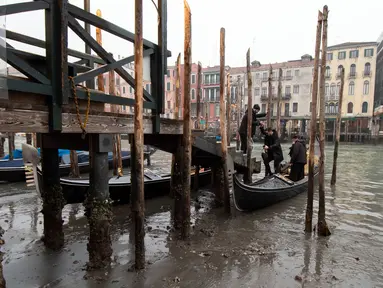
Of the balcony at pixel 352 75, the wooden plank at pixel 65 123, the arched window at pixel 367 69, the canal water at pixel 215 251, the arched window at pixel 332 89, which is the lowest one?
the canal water at pixel 215 251

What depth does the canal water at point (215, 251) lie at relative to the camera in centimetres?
423

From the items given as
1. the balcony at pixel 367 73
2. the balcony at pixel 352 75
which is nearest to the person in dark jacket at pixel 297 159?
the balcony at pixel 352 75

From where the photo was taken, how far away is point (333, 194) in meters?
9.66

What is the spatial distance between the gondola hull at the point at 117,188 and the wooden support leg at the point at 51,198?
1979mm

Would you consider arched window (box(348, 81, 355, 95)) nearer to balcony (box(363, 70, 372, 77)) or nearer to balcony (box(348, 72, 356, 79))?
balcony (box(348, 72, 356, 79))

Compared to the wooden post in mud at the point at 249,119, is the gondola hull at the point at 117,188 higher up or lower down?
lower down

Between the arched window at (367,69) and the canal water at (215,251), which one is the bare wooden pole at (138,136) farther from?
the arched window at (367,69)

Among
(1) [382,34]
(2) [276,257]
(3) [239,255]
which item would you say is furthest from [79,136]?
(1) [382,34]

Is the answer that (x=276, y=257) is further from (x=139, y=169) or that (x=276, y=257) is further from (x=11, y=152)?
(x=11, y=152)

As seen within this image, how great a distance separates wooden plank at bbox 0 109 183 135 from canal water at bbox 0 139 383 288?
2.12 meters

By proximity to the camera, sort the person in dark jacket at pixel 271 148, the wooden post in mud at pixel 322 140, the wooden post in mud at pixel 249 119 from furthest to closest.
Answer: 1. the person in dark jacket at pixel 271 148
2. the wooden post in mud at pixel 249 119
3. the wooden post in mud at pixel 322 140

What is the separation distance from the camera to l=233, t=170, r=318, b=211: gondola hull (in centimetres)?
703

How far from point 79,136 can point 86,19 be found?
184 centimetres

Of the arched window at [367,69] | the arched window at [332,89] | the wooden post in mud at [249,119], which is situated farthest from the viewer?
the arched window at [332,89]
